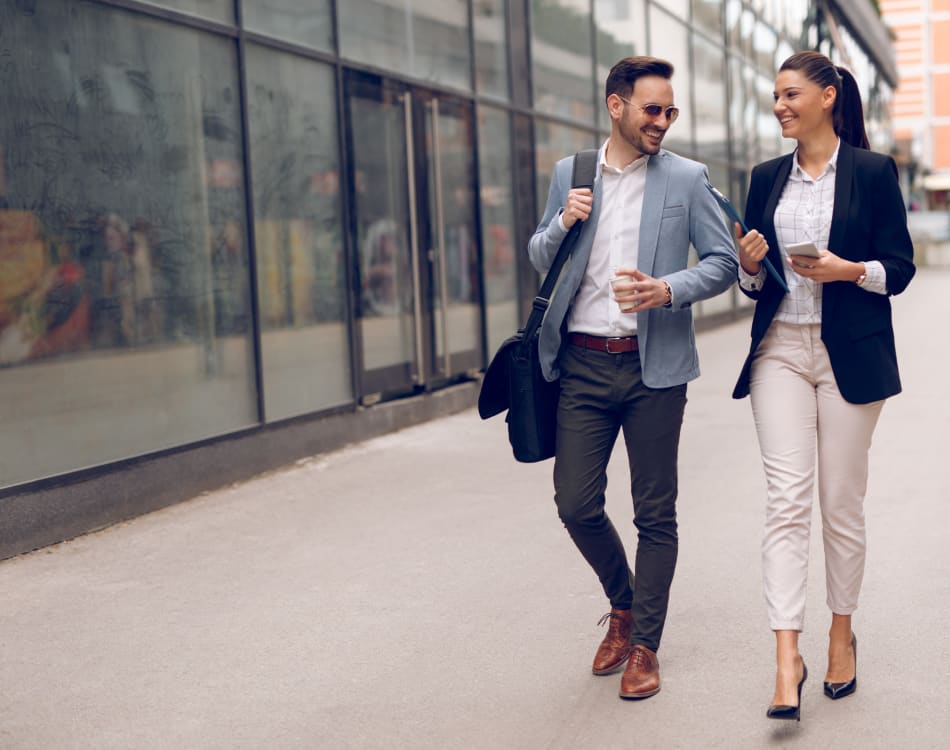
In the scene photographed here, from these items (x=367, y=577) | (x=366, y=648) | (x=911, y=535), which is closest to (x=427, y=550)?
(x=367, y=577)

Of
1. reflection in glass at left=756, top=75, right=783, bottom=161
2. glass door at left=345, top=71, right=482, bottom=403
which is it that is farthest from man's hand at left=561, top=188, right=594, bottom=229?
reflection in glass at left=756, top=75, right=783, bottom=161

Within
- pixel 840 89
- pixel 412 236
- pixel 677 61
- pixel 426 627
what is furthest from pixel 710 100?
pixel 840 89

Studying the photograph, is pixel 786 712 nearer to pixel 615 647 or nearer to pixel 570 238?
pixel 615 647

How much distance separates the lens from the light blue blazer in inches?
163

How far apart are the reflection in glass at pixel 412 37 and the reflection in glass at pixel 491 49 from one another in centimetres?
26

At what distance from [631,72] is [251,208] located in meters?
4.87

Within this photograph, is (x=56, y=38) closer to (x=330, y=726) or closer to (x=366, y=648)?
(x=366, y=648)

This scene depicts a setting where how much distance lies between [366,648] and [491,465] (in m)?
3.98

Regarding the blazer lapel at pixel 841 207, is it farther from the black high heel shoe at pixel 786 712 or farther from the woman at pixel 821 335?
the black high heel shoe at pixel 786 712

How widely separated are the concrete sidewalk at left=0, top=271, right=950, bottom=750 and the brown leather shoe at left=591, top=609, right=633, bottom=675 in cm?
5

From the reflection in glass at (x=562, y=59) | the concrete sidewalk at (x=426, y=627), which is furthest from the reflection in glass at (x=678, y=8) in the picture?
the concrete sidewalk at (x=426, y=627)

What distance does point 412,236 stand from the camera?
1077 cm

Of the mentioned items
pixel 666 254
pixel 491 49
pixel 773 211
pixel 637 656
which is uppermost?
pixel 491 49

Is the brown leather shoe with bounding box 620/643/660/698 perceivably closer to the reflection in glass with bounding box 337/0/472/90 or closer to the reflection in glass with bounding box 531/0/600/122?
the reflection in glass with bounding box 337/0/472/90
